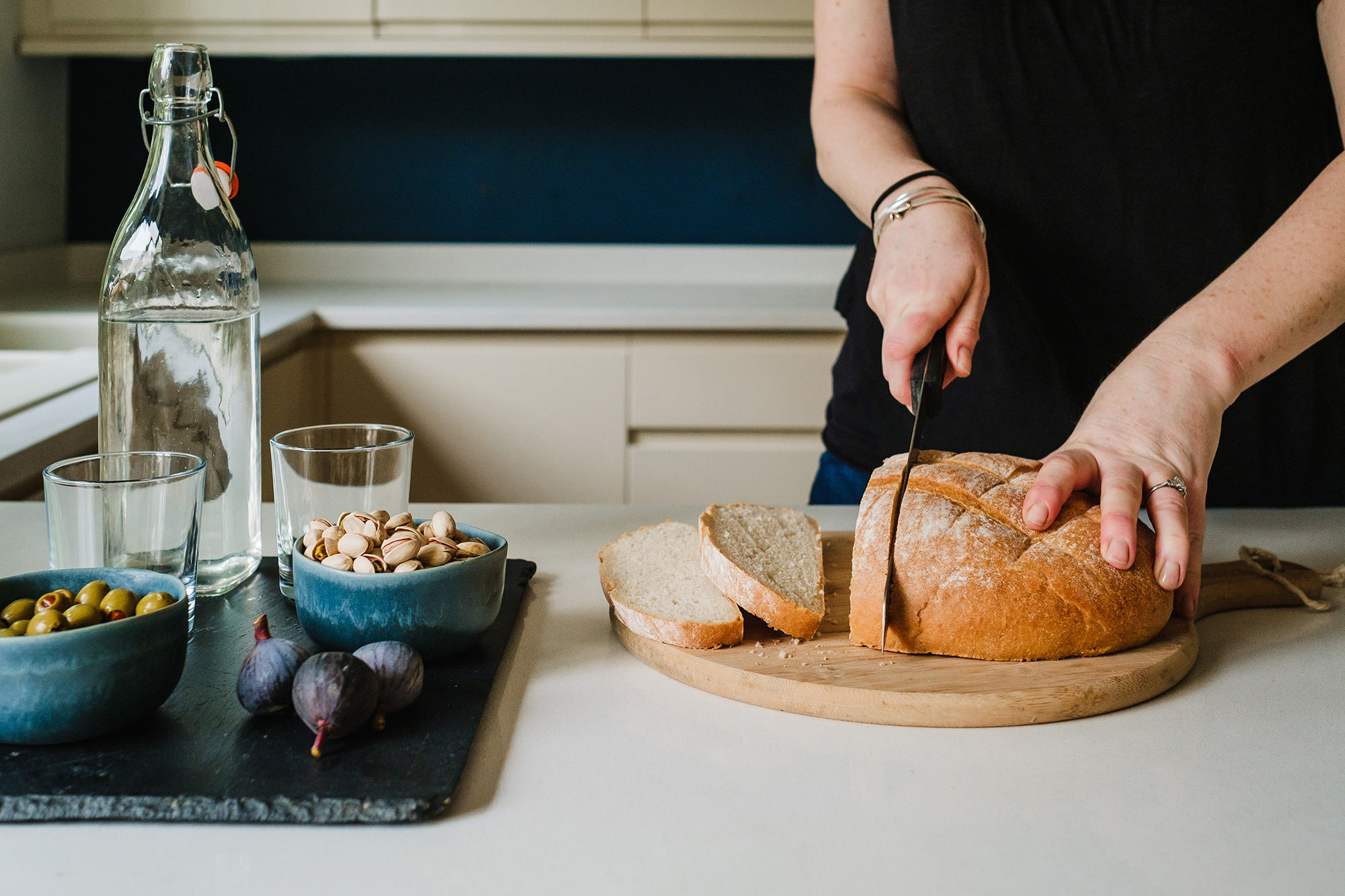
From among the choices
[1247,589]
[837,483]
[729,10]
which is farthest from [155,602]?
[729,10]

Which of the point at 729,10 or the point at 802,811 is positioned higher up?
the point at 729,10

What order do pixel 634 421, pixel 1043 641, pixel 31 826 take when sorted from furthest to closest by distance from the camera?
1. pixel 634 421
2. pixel 1043 641
3. pixel 31 826

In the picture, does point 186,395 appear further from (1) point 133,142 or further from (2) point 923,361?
(1) point 133,142

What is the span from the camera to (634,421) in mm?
2387

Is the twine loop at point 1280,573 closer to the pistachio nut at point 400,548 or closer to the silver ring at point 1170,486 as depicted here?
the silver ring at point 1170,486

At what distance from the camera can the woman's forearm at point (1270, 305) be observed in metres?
0.84

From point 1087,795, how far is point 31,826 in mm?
512

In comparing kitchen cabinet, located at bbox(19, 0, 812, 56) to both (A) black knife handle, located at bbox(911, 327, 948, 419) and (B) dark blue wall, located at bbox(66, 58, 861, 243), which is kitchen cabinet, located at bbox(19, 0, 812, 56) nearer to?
(B) dark blue wall, located at bbox(66, 58, 861, 243)

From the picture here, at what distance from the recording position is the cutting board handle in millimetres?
836

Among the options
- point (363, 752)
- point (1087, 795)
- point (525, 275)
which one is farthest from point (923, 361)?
point (525, 275)

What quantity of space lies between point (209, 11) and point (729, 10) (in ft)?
3.94

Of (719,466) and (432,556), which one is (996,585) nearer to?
(432,556)

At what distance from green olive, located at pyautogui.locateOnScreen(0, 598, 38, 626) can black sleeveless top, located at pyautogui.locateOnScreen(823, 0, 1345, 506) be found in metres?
0.98

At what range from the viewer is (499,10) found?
2514mm
